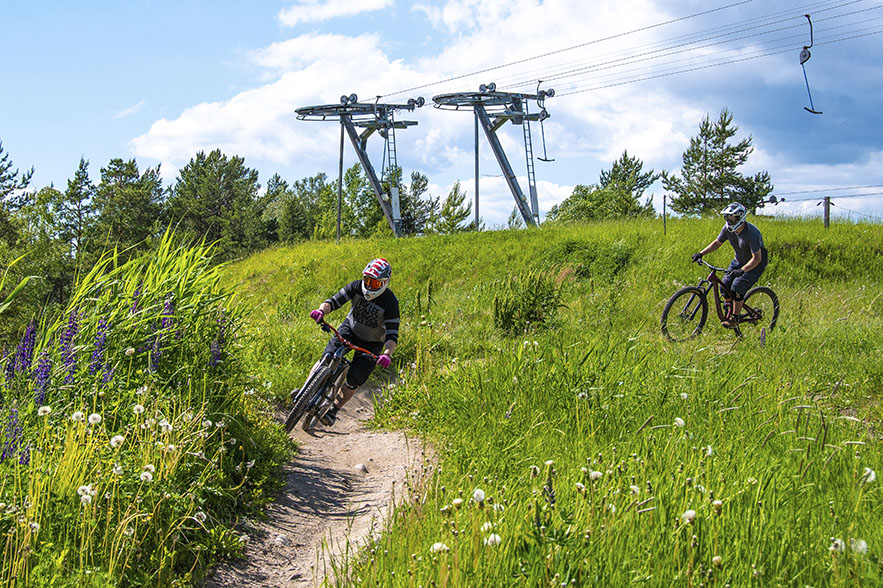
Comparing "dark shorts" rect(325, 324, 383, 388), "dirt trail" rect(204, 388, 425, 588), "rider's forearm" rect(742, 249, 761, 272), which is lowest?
"dirt trail" rect(204, 388, 425, 588)

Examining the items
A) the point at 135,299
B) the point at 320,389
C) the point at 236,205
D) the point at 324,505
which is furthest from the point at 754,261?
the point at 236,205

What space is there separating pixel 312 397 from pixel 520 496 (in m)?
3.60

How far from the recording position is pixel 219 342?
601 centimetres

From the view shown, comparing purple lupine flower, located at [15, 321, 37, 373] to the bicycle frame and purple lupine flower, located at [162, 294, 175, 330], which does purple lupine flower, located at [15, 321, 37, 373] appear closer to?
purple lupine flower, located at [162, 294, 175, 330]

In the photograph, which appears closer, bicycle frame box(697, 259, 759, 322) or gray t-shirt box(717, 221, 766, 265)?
gray t-shirt box(717, 221, 766, 265)

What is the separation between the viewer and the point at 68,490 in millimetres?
3764

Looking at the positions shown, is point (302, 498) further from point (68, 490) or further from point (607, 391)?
point (607, 391)

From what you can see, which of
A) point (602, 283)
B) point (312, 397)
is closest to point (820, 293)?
point (602, 283)

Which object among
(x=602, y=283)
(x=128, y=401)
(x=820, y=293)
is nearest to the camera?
(x=128, y=401)

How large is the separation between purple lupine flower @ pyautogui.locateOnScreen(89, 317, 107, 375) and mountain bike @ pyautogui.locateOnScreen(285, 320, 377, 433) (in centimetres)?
228

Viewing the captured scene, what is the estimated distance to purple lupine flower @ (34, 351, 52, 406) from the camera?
176 inches

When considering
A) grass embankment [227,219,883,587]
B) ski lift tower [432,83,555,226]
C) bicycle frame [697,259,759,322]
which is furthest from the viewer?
ski lift tower [432,83,555,226]

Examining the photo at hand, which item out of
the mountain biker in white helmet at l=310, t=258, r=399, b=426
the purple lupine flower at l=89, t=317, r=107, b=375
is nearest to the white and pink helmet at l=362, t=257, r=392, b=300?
the mountain biker in white helmet at l=310, t=258, r=399, b=426

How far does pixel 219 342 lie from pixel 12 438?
7.01 feet
